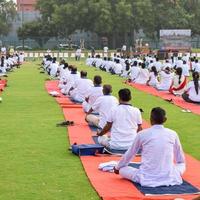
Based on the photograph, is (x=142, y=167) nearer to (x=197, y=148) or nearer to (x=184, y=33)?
(x=197, y=148)

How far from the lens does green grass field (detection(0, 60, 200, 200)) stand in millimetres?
6879

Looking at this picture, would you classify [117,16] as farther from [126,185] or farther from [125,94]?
[126,185]

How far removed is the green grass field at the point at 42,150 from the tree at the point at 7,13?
51.9 m

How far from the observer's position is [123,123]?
8.66 meters

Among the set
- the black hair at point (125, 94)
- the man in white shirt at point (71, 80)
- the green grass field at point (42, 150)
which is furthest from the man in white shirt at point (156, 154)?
the man in white shirt at point (71, 80)

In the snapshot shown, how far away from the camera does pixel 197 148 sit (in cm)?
957

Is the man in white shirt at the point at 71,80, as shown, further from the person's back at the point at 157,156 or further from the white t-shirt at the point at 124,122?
the person's back at the point at 157,156

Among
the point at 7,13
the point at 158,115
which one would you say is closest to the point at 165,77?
the point at 158,115

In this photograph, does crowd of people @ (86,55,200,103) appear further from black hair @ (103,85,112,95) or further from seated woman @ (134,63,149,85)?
black hair @ (103,85,112,95)

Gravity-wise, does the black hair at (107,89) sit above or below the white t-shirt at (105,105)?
above

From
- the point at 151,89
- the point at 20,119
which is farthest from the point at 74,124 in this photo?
the point at 151,89

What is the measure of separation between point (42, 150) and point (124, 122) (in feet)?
5.01

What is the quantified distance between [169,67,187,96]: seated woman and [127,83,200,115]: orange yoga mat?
0.74ft

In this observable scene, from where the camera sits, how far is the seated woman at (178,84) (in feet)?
61.7
